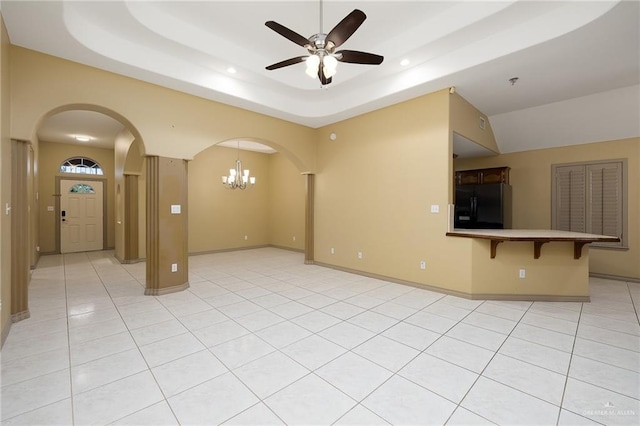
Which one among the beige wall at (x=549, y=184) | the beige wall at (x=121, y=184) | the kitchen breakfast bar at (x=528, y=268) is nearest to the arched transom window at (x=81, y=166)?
the beige wall at (x=121, y=184)

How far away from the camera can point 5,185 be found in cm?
286

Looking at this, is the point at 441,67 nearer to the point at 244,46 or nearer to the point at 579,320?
the point at 244,46

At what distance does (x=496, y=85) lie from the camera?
4.20 metres

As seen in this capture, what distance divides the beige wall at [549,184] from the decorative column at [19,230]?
8.28m

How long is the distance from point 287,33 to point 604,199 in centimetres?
676

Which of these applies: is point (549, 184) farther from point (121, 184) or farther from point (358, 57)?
point (121, 184)

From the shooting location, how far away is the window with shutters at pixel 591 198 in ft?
17.2

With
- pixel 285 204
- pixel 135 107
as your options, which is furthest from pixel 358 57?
pixel 285 204

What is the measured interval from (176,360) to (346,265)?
154 inches

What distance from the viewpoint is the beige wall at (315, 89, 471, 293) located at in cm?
435

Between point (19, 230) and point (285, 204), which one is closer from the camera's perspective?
point (19, 230)

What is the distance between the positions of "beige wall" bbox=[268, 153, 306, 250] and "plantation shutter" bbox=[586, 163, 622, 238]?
664cm

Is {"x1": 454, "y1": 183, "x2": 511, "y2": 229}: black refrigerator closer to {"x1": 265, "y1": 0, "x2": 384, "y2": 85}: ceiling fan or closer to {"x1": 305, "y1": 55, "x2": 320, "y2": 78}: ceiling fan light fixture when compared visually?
{"x1": 265, "y1": 0, "x2": 384, "y2": 85}: ceiling fan

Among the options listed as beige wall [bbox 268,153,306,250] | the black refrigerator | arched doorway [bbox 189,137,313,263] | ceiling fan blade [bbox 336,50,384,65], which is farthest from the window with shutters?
beige wall [bbox 268,153,306,250]
